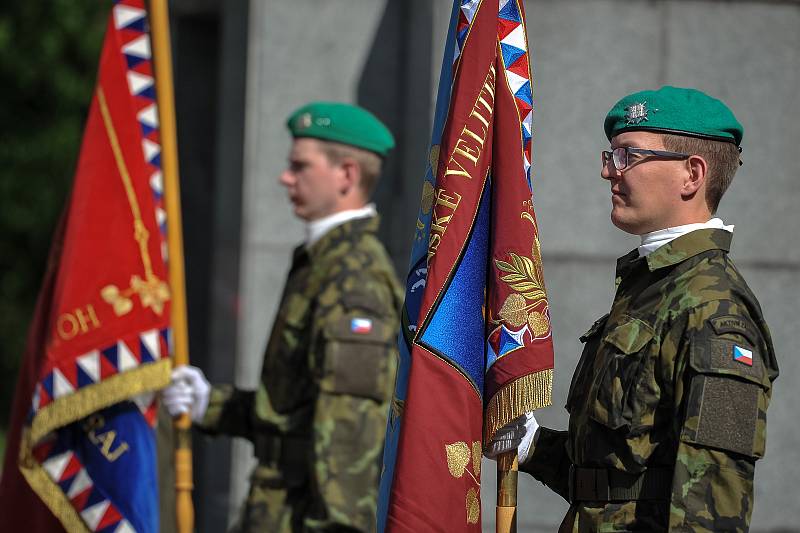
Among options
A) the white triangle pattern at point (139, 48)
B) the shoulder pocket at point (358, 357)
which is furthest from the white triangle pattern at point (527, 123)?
the white triangle pattern at point (139, 48)

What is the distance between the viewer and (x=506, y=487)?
138 inches

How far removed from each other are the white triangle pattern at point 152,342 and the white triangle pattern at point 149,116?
2.68 ft

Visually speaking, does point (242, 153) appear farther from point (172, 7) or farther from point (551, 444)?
point (551, 444)

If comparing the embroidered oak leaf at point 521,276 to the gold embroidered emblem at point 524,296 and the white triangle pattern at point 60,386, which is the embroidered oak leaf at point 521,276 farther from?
the white triangle pattern at point 60,386

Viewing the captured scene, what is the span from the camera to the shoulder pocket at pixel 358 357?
4723 millimetres

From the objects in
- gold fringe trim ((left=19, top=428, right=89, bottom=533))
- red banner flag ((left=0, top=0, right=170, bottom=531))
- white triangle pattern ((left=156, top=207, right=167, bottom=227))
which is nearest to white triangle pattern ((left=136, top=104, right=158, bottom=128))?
red banner flag ((left=0, top=0, right=170, bottom=531))

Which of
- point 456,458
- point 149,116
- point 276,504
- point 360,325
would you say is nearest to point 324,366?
point 360,325

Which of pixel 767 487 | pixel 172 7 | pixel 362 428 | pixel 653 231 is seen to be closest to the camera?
pixel 653 231

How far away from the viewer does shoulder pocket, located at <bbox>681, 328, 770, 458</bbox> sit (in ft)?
9.85

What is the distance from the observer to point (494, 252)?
3572mm

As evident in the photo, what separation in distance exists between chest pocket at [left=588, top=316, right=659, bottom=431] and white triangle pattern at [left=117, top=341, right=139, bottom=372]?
216 cm

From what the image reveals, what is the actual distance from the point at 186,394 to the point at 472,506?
1.99 meters

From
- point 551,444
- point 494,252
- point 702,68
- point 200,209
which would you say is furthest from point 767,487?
point 200,209

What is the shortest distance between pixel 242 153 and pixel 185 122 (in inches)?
79.6
